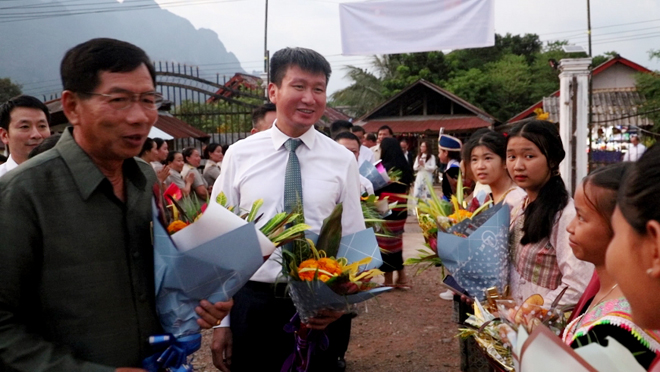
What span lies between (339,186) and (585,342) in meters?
1.34

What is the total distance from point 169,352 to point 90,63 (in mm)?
910

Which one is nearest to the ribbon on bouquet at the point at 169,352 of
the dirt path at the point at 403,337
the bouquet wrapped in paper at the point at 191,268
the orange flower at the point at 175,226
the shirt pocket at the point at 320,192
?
the bouquet wrapped in paper at the point at 191,268

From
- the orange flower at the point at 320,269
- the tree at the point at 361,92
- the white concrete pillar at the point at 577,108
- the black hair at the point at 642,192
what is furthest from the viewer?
the tree at the point at 361,92

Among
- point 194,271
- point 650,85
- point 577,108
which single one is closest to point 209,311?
point 194,271

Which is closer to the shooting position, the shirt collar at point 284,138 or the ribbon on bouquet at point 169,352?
the ribbon on bouquet at point 169,352

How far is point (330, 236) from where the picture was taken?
2.43 metres

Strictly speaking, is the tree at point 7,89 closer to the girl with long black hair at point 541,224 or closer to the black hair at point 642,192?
A: the girl with long black hair at point 541,224

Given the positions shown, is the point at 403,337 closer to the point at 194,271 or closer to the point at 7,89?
the point at 194,271

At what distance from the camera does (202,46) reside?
181875mm

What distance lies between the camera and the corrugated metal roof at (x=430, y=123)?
23375 millimetres

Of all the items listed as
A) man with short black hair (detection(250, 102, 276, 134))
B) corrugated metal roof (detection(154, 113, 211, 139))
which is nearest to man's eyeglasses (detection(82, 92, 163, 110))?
man with short black hair (detection(250, 102, 276, 134))

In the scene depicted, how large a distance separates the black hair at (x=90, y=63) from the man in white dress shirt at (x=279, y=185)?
1067 millimetres

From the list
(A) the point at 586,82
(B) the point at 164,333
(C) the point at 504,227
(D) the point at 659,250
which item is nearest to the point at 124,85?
(B) the point at 164,333

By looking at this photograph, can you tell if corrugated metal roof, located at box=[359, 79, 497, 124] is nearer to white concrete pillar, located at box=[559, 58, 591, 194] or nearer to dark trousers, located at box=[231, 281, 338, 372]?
white concrete pillar, located at box=[559, 58, 591, 194]
